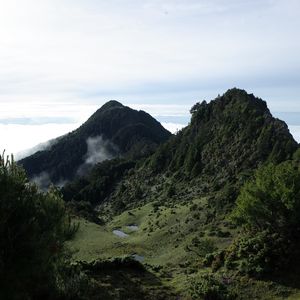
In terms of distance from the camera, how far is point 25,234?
2711 cm

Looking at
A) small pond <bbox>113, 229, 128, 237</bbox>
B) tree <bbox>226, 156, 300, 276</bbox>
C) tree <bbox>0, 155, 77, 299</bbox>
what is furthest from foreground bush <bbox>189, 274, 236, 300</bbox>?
small pond <bbox>113, 229, 128, 237</bbox>

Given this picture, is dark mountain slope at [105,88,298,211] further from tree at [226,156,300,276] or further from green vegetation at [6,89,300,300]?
tree at [226,156,300,276]

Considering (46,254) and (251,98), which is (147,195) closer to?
(251,98)

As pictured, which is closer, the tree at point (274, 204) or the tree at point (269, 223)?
the tree at point (269, 223)

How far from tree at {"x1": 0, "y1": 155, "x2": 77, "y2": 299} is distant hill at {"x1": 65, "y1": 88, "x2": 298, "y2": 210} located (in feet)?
261

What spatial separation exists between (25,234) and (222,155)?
139 meters

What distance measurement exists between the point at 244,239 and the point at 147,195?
391ft

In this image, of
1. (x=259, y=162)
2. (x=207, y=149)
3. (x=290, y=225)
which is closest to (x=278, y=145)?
(x=259, y=162)

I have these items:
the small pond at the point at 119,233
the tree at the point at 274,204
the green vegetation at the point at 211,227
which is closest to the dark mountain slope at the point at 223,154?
the green vegetation at the point at 211,227

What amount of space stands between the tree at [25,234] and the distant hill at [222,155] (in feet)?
261

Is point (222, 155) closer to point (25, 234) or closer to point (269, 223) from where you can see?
point (269, 223)

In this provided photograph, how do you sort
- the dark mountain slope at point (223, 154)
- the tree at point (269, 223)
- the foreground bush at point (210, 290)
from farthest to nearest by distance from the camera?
the dark mountain slope at point (223, 154)
the tree at point (269, 223)
the foreground bush at point (210, 290)

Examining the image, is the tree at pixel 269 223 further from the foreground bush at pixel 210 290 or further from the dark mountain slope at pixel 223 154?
the dark mountain slope at pixel 223 154

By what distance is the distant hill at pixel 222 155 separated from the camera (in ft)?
449
